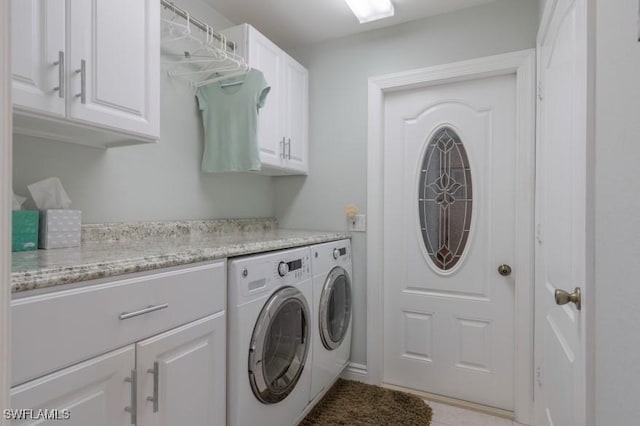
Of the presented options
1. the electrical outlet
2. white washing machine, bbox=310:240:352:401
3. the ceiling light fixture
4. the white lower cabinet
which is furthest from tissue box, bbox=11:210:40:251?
the ceiling light fixture

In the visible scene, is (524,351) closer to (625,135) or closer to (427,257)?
(427,257)

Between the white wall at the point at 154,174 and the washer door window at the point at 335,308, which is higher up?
the white wall at the point at 154,174

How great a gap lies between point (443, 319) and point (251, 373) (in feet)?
4.65

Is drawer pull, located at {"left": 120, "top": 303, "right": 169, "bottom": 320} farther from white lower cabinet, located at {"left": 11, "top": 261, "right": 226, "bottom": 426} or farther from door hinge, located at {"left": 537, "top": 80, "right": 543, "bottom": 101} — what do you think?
door hinge, located at {"left": 537, "top": 80, "right": 543, "bottom": 101}

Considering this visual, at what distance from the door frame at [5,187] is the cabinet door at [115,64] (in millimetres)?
813

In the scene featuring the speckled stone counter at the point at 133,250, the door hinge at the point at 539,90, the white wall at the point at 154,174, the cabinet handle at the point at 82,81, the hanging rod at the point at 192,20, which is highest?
the hanging rod at the point at 192,20

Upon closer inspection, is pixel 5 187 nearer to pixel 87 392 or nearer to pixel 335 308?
pixel 87 392

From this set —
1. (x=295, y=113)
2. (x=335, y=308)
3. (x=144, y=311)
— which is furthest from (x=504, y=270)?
(x=144, y=311)

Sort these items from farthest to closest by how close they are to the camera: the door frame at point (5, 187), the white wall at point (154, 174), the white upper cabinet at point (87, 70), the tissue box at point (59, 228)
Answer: the white wall at point (154, 174) → the tissue box at point (59, 228) → the white upper cabinet at point (87, 70) → the door frame at point (5, 187)

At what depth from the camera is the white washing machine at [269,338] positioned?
130 centimetres

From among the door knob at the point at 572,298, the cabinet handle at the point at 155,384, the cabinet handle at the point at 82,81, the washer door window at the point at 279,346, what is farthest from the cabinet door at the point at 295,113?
the door knob at the point at 572,298

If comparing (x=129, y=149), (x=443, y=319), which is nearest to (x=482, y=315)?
(x=443, y=319)

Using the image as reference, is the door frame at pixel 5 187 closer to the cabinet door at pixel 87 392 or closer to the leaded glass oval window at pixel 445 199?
the cabinet door at pixel 87 392

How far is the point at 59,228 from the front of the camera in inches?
50.2
